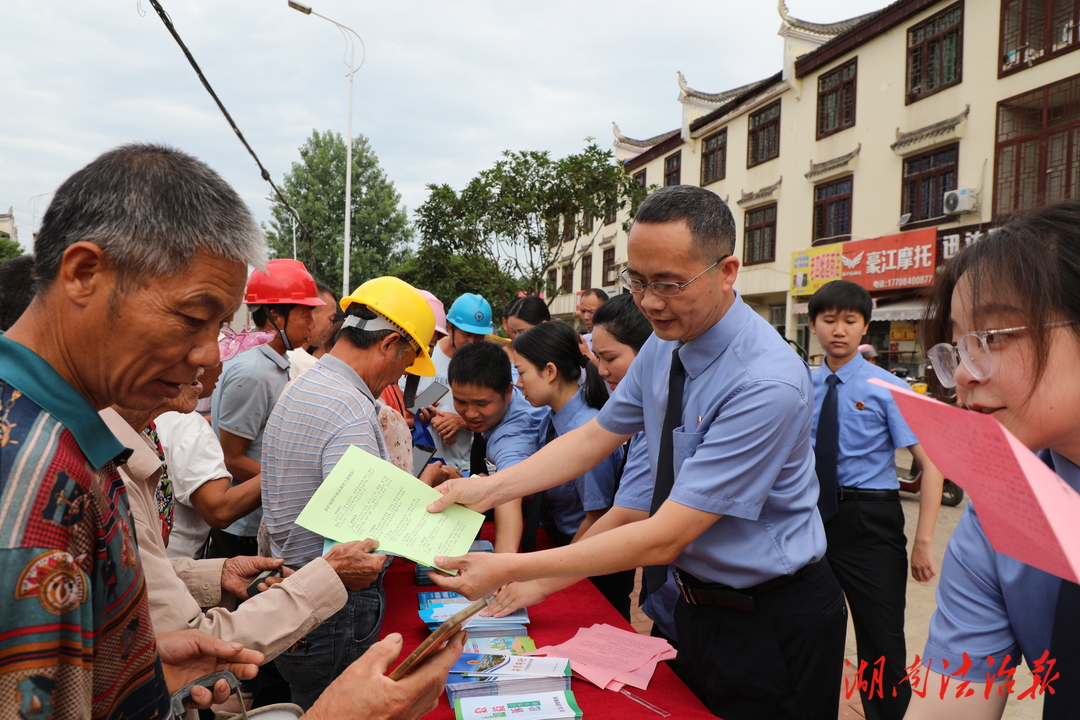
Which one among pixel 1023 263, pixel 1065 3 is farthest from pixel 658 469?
pixel 1065 3

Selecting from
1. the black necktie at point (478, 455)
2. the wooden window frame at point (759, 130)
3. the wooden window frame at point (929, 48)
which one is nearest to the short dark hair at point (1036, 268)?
the black necktie at point (478, 455)

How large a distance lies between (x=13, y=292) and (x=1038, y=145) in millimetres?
13444

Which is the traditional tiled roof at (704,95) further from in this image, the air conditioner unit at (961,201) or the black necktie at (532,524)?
the black necktie at (532,524)

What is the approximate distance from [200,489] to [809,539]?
203 cm

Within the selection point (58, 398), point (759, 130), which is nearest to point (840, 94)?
point (759, 130)

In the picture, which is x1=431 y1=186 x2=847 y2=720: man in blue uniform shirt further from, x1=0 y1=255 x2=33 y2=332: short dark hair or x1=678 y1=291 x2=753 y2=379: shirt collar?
x1=0 y1=255 x2=33 y2=332: short dark hair

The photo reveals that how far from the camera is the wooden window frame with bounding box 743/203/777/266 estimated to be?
56.2ft

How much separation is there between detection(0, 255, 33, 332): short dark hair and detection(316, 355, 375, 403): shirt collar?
0.78m

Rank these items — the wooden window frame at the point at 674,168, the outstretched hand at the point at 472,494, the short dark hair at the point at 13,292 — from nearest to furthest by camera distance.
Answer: the short dark hair at the point at 13,292, the outstretched hand at the point at 472,494, the wooden window frame at the point at 674,168

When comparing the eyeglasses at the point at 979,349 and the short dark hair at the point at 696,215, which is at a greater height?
the short dark hair at the point at 696,215

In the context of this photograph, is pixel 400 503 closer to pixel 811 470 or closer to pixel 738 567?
pixel 738 567

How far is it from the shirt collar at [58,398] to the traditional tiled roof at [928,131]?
14322mm

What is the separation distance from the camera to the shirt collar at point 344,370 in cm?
212

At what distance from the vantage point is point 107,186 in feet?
2.69
